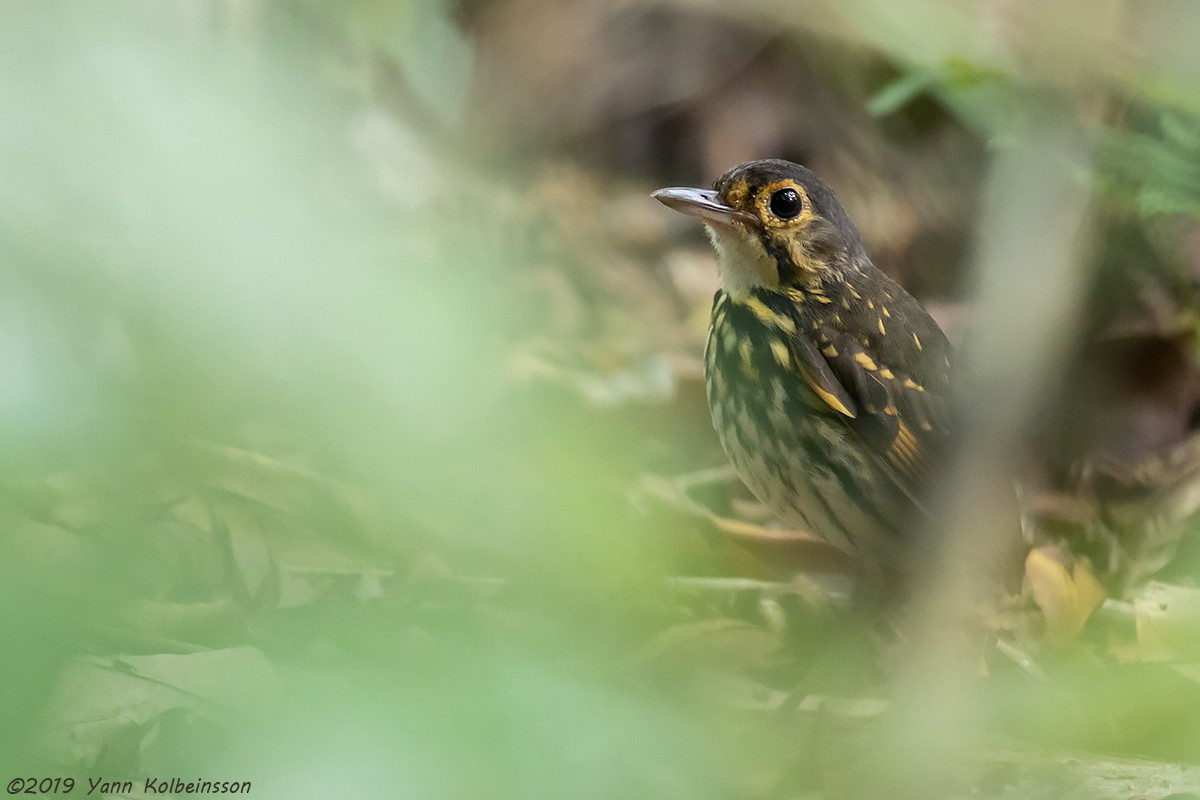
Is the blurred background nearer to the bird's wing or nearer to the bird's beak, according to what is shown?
the bird's wing

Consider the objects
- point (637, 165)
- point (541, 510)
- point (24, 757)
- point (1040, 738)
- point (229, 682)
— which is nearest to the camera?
point (24, 757)

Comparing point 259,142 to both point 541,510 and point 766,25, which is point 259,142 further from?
point 766,25

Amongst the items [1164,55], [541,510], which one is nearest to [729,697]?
[541,510]

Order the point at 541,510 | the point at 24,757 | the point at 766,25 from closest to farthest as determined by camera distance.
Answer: the point at 24,757 → the point at 541,510 → the point at 766,25

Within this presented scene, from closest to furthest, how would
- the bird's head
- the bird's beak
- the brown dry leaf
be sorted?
the bird's beak
the bird's head
the brown dry leaf

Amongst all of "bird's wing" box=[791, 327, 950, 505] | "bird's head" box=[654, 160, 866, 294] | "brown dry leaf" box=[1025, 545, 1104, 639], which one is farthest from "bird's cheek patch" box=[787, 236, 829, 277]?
"brown dry leaf" box=[1025, 545, 1104, 639]

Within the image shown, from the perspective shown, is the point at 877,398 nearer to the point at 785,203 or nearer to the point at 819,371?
the point at 819,371

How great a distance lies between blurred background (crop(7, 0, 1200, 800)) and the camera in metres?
0.71

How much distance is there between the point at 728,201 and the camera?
1606mm

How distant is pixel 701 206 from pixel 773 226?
167 millimetres

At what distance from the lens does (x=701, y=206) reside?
4.99ft

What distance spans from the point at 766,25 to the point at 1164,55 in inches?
65.1

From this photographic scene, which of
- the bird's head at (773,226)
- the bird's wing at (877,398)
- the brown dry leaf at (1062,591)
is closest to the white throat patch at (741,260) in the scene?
the bird's head at (773,226)

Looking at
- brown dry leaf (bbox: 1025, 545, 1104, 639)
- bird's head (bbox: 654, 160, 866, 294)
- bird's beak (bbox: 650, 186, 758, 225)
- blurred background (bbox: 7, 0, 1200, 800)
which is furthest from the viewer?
brown dry leaf (bbox: 1025, 545, 1104, 639)
